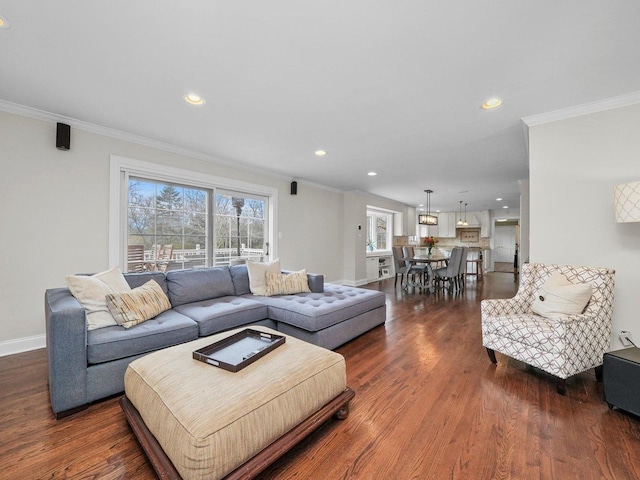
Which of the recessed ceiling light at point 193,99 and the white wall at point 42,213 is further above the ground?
the recessed ceiling light at point 193,99

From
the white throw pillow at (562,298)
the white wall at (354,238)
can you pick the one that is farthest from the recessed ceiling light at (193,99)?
the white wall at (354,238)

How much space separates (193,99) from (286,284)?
7.20 ft

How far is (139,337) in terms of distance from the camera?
202 cm

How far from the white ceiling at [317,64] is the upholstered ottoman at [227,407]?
2002 mm

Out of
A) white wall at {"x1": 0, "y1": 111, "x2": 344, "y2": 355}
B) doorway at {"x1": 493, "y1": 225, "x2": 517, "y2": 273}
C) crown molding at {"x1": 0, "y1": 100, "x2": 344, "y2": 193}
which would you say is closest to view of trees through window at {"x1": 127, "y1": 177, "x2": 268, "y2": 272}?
white wall at {"x1": 0, "y1": 111, "x2": 344, "y2": 355}

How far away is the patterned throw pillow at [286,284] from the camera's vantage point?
3314 millimetres

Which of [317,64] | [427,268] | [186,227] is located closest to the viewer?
[317,64]

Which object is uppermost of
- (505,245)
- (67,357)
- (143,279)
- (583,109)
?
(583,109)

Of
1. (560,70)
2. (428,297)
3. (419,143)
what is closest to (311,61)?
(560,70)

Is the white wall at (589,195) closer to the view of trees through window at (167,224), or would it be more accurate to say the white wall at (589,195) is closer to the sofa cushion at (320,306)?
the sofa cushion at (320,306)

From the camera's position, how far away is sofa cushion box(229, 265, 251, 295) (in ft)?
11.1

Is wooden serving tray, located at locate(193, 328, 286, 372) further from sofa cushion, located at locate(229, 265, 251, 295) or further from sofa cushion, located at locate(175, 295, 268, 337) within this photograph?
sofa cushion, located at locate(229, 265, 251, 295)

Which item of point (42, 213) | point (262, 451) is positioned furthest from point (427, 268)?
point (42, 213)

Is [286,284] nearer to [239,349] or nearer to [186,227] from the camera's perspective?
[239,349]
